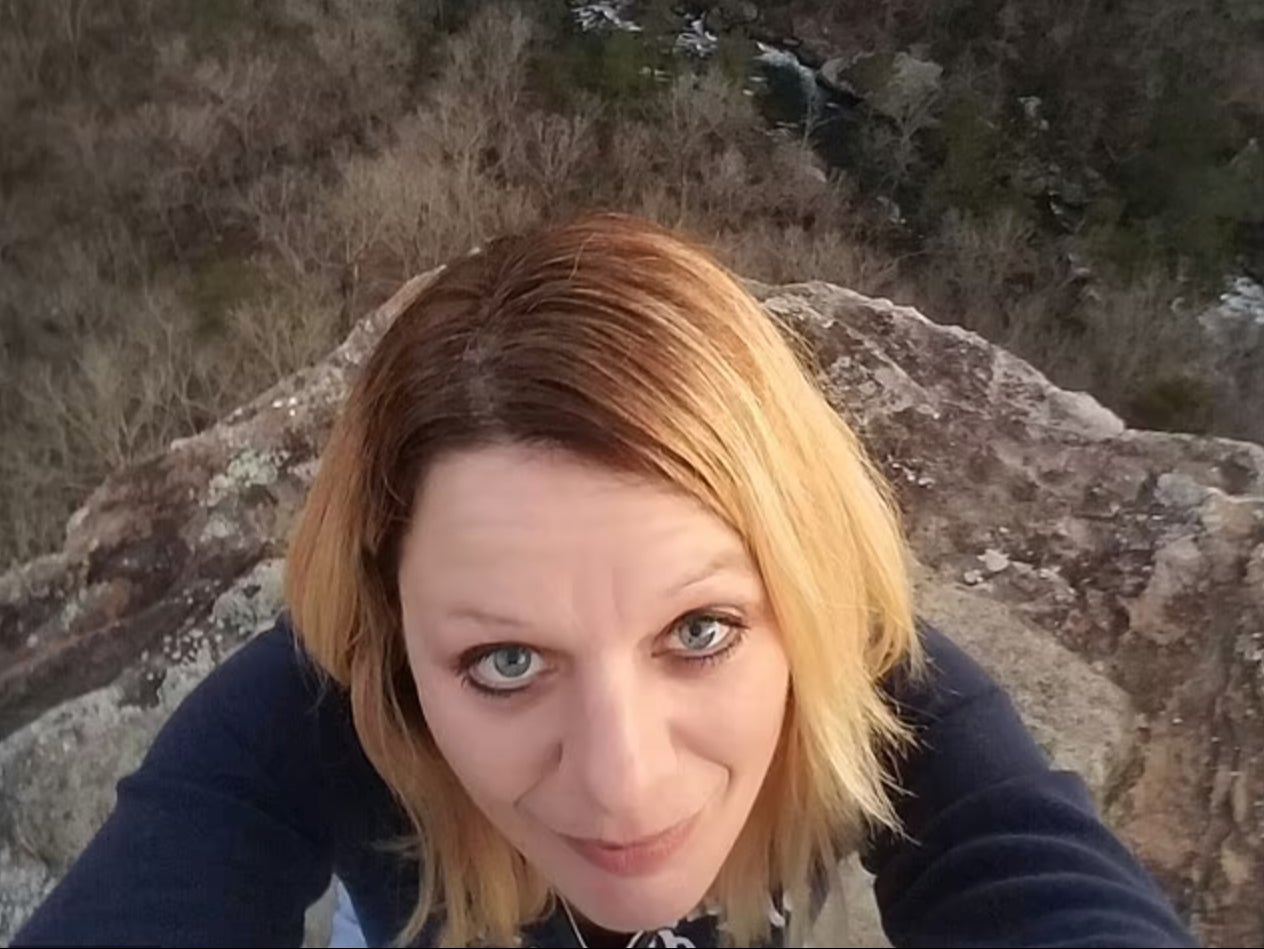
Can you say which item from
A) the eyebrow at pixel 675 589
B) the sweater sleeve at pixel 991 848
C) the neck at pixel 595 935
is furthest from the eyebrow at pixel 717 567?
the neck at pixel 595 935

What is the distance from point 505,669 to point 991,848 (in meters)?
0.19

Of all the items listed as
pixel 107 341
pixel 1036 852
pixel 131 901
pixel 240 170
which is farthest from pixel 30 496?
pixel 1036 852

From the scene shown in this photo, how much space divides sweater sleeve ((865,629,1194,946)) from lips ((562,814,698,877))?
0.34 feet

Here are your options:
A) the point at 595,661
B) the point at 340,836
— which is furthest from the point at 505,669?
the point at 340,836

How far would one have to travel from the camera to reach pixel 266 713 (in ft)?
2.02

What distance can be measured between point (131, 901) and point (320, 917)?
0.58 feet

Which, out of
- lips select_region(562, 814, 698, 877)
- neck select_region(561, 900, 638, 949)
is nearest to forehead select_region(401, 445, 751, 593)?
lips select_region(562, 814, 698, 877)

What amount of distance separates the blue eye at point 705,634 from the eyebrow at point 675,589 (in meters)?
0.01

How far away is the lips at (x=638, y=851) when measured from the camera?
53 centimetres

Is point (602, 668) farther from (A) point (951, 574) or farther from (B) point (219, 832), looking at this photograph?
(A) point (951, 574)

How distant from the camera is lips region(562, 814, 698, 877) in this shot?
0.53 metres

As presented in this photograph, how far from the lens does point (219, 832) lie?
0.55 m

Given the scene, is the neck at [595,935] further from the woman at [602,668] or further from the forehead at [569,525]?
the forehead at [569,525]

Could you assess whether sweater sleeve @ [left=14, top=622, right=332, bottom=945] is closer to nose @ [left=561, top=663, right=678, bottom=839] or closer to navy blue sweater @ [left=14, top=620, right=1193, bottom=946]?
navy blue sweater @ [left=14, top=620, right=1193, bottom=946]
